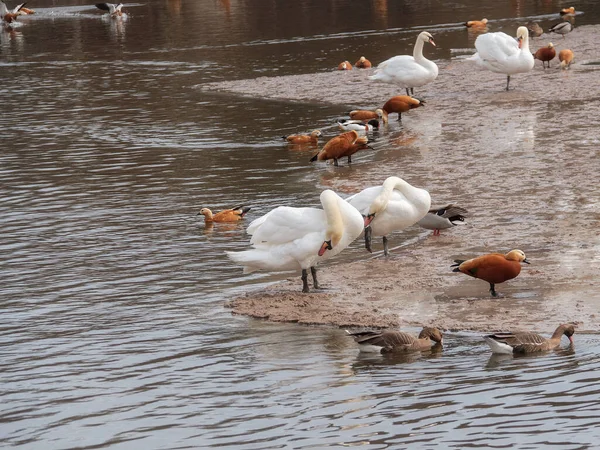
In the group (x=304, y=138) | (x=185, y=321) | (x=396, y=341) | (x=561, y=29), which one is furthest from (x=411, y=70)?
(x=396, y=341)

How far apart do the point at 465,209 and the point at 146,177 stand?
21.3 feet

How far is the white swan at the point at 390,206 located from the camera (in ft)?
41.5

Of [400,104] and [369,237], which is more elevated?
[400,104]

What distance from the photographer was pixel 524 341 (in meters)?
9.57

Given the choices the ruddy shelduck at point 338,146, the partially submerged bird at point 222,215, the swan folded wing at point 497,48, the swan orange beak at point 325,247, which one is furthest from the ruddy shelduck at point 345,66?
the swan orange beak at point 325,247

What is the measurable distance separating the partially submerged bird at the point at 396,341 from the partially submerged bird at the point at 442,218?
380 cm

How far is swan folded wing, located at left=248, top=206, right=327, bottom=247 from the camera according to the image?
38.4 feet

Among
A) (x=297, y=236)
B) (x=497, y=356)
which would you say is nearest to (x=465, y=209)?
(x=297, y=236)

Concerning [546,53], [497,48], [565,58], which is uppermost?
[497,48]

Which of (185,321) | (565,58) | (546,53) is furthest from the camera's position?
(565,58)

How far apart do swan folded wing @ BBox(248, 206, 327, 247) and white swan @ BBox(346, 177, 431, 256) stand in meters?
1.01

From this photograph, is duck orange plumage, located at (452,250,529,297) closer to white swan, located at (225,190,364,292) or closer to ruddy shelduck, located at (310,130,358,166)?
white swan, located at (225,190,364,292)

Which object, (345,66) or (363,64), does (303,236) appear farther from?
(345,66)

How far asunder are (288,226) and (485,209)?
→ 4024 mm
